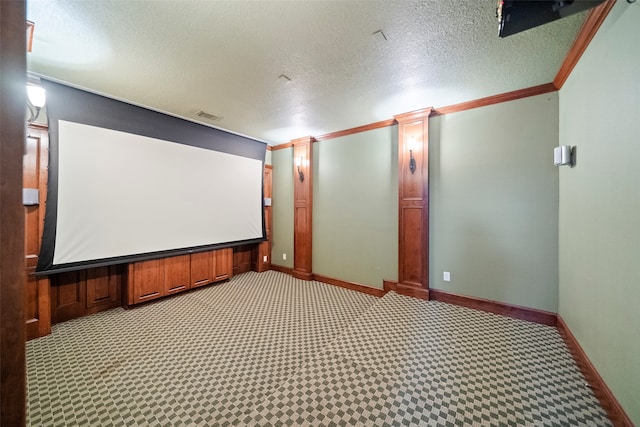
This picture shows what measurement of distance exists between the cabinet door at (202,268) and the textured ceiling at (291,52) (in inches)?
87.7

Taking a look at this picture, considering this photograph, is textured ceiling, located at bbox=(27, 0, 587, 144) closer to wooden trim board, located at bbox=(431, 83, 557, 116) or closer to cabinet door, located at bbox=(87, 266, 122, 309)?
wooden trim board, located at bbox=(431, 83, 557, 116)

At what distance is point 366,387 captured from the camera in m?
1.72

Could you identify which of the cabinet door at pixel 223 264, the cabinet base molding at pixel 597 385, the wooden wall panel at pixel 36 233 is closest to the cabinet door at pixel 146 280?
the wooden wall panel at pixel 36 233

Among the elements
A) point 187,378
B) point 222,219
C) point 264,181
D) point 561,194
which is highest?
point 264,181

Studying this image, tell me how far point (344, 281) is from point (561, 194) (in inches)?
113

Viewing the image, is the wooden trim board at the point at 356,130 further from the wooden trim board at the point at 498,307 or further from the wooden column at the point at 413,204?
the wooden trim board at the point at 498,307

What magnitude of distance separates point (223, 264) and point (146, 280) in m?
1.16

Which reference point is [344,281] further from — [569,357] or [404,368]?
[569,357]

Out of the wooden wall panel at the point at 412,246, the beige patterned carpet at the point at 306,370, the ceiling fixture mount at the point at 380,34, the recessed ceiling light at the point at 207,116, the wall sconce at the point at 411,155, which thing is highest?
the recessed ceiling light at the point at 207,116

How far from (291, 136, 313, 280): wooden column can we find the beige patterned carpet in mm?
1518

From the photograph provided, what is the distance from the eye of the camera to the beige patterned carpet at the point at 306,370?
152 cm

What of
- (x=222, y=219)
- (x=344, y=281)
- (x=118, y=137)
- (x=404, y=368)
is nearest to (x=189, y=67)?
(x=118, y=137)

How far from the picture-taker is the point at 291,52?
2.03 metres

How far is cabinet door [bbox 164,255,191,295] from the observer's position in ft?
11.4
